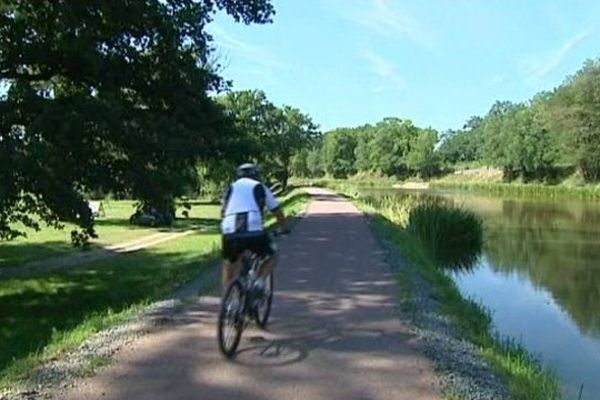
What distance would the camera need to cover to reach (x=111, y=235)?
99.9 feet

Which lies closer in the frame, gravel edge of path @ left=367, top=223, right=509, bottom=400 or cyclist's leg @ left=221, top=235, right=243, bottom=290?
gravel edge of path @ left=367, top=223, right=509, bottom=400

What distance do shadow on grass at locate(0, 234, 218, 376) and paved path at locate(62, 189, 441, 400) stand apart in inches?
102

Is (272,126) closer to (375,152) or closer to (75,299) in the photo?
(75,299)

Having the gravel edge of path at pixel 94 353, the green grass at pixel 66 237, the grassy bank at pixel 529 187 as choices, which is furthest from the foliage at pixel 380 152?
the gravel edge of path at pixel 94 353

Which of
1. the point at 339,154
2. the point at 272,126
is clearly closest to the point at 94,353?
the point at 272,126

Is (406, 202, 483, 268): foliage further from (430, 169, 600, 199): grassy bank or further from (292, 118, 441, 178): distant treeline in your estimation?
(292, 118, 441, 178): distant treeline

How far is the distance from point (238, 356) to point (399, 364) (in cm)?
158

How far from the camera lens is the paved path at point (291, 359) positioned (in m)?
6.01

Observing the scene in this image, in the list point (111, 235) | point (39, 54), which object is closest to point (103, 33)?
point (39, 54)

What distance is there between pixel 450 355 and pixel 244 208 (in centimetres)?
259

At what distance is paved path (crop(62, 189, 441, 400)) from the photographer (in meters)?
6.01

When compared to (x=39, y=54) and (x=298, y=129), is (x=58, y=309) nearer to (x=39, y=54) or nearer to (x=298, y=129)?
(x=39, y=54)

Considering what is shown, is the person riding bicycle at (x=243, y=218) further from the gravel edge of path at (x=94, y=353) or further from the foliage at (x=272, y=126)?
the foliage at (x=272, y=126)

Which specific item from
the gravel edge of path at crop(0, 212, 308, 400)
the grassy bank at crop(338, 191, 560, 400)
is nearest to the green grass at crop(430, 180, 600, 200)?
the grassy bank at crop(338, 191, 560, 400)
